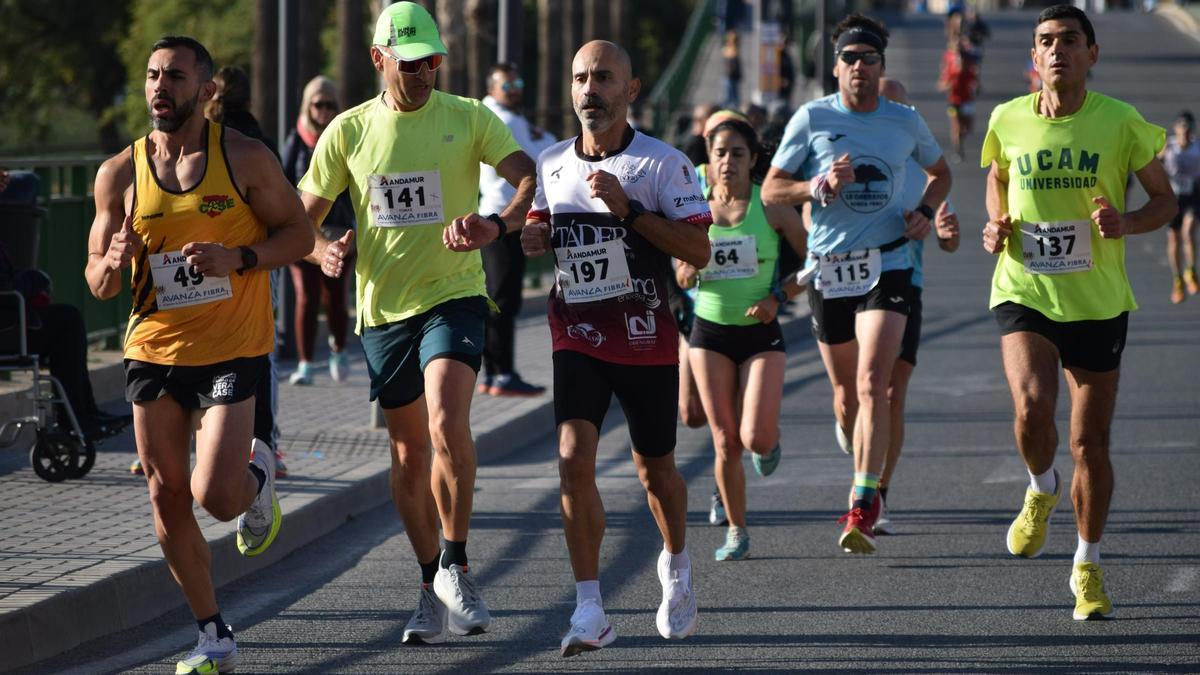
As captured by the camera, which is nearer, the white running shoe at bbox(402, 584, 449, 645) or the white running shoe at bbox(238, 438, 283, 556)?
the white running shoe at bbox(402, 584, 449, 645)

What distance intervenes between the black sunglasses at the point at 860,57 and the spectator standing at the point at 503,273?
4841mm

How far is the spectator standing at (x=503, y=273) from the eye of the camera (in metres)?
13.6

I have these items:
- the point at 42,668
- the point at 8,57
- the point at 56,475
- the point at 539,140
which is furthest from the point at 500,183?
the point at 8,57

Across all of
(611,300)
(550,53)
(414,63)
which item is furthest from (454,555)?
(550,53)

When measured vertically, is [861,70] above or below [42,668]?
above

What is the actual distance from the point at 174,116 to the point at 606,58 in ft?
4.78

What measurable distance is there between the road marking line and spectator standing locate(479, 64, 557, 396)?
243 inches

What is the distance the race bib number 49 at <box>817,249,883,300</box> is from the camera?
8.86 metres

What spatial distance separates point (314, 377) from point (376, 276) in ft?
24.9

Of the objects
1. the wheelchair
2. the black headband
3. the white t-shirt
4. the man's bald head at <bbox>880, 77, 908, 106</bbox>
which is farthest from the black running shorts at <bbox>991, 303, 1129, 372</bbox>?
the white t-shirt

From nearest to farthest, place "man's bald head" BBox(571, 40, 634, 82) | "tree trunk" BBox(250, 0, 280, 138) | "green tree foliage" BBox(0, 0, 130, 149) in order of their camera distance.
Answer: "man's bald head" BBox(571, 40, 634, 82) → "tree trunk" BBox(250, 0, 280, 138) → "green tree foliage" BBox(0, 0, 130, 149)

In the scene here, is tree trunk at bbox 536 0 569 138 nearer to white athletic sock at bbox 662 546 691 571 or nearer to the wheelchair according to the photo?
the wheelchair

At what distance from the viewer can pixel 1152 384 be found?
1498cm

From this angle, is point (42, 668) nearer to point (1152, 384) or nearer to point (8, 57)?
point (1152, 384)
